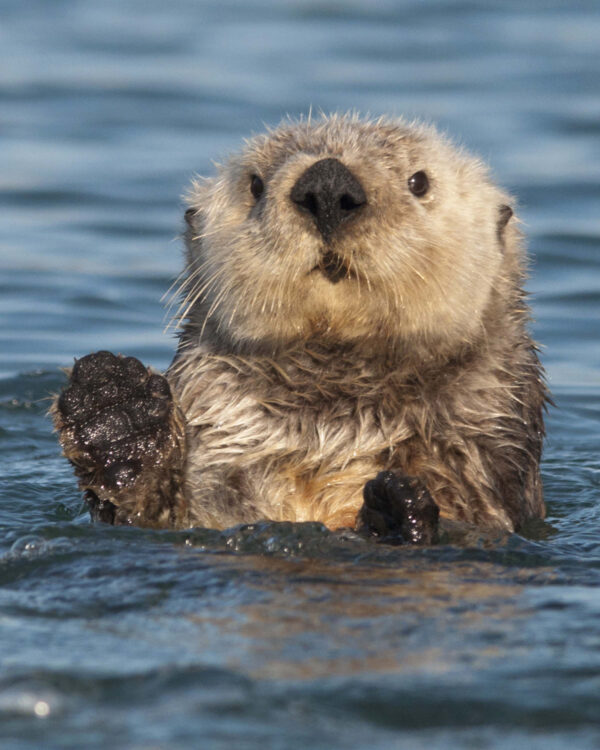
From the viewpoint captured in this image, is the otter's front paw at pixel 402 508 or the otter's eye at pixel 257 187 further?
the otter's eye at pixel 257 187

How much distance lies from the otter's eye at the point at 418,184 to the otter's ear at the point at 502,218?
410 millimetres

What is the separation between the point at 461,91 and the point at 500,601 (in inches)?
421

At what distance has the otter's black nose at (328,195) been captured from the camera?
379 centimetres

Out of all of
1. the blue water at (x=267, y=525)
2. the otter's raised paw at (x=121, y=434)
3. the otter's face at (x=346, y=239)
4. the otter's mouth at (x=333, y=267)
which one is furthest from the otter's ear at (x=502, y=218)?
the otter's raised paw at (x=121, y=434)

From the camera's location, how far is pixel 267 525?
3959mm

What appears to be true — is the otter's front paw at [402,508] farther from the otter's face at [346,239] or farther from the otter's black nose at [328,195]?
the otter's black nose at [328,195]

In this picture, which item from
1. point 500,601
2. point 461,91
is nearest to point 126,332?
point 500,601

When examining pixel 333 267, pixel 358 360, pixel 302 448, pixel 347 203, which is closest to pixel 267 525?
pixel 302 448

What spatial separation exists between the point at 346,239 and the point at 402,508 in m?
0.83

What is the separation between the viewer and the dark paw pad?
13.3 feet

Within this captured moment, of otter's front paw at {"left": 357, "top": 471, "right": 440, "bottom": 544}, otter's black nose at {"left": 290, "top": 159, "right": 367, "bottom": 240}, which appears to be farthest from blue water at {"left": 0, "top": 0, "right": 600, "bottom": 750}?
otter's black nose at {"left": 290, "top": 159, "right": 367, "bottom": 240}

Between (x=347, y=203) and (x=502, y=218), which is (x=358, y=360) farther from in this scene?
(x=502, y=218)

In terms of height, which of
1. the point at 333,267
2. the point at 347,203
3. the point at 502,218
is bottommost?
the point at 333,267

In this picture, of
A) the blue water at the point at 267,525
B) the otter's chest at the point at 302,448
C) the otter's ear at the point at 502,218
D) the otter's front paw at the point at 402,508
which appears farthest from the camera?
the otter's ear at the point at 502,218
